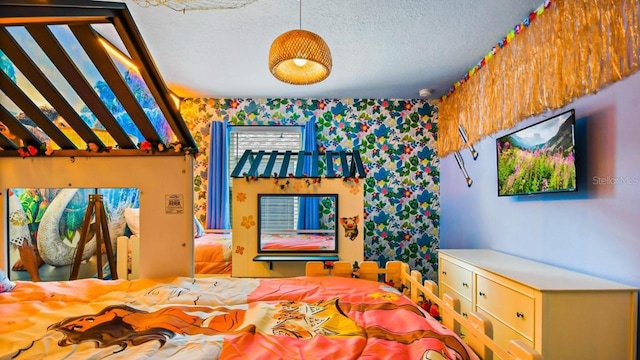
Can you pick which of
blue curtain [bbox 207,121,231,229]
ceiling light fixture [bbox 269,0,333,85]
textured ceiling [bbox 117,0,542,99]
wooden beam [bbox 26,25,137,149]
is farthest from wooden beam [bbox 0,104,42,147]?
blue curtain [bbox 207,121,231,229]

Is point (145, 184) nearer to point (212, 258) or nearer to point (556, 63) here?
point (212, 258)

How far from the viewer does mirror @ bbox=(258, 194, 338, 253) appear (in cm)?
274

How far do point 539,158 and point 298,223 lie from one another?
1.93 meters

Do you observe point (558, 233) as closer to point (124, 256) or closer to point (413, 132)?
point (413, 132)

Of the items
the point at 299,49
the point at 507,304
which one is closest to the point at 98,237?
the point at 299,49

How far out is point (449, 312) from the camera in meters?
1.10

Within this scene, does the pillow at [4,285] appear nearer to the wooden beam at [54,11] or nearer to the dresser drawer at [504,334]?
the wooden beam at [54,11]

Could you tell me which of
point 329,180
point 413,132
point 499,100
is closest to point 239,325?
point 329,180

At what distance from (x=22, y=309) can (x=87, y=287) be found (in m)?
0.27

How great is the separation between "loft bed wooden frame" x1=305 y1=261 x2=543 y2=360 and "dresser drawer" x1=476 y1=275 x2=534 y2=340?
403mm

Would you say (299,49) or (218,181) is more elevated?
(299,49)

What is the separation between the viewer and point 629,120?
1.52 metres

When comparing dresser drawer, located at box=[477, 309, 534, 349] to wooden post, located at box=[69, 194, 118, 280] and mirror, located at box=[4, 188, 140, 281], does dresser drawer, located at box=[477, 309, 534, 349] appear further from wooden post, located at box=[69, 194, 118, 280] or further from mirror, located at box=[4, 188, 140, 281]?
wooden post, located at box=[69, 194, 118, 280]

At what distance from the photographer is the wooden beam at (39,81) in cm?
135
